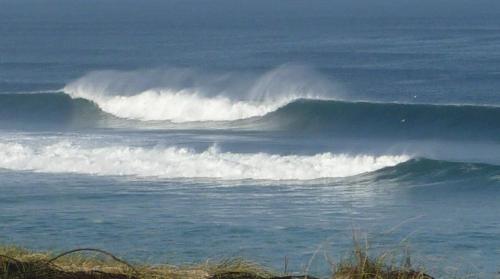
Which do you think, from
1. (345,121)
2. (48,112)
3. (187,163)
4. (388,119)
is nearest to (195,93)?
(48,112)

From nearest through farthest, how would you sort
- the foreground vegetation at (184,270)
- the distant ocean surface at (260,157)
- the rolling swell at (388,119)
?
the foreground vegetation at (184,270) → the distant ocean surface at (260,157) → the rolling swell at (388,119)

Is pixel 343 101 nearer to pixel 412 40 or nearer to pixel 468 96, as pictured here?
pixel 468 96

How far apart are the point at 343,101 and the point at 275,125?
8.48ft

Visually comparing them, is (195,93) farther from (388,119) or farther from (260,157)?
(260,157)

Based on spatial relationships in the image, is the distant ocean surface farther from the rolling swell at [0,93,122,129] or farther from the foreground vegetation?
the foreground vegetation

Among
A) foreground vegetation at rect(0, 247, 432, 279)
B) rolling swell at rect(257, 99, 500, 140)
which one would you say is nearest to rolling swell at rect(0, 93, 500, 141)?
rolling swell at rect(257, 99, 500, 140)

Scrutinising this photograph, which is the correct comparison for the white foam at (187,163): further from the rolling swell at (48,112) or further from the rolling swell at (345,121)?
the rolling swell at (48,112)

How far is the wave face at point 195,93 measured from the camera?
33562 mm

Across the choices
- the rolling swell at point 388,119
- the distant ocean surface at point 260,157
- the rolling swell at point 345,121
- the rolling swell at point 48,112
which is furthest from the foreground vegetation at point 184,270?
the rolling swell at point 48,112

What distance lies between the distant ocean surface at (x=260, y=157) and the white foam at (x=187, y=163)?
6 centimetres

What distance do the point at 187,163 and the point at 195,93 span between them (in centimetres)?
1244

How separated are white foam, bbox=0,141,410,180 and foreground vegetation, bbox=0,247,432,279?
15.8 metres

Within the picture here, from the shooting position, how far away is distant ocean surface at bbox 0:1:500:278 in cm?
1416

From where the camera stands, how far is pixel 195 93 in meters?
35.5
